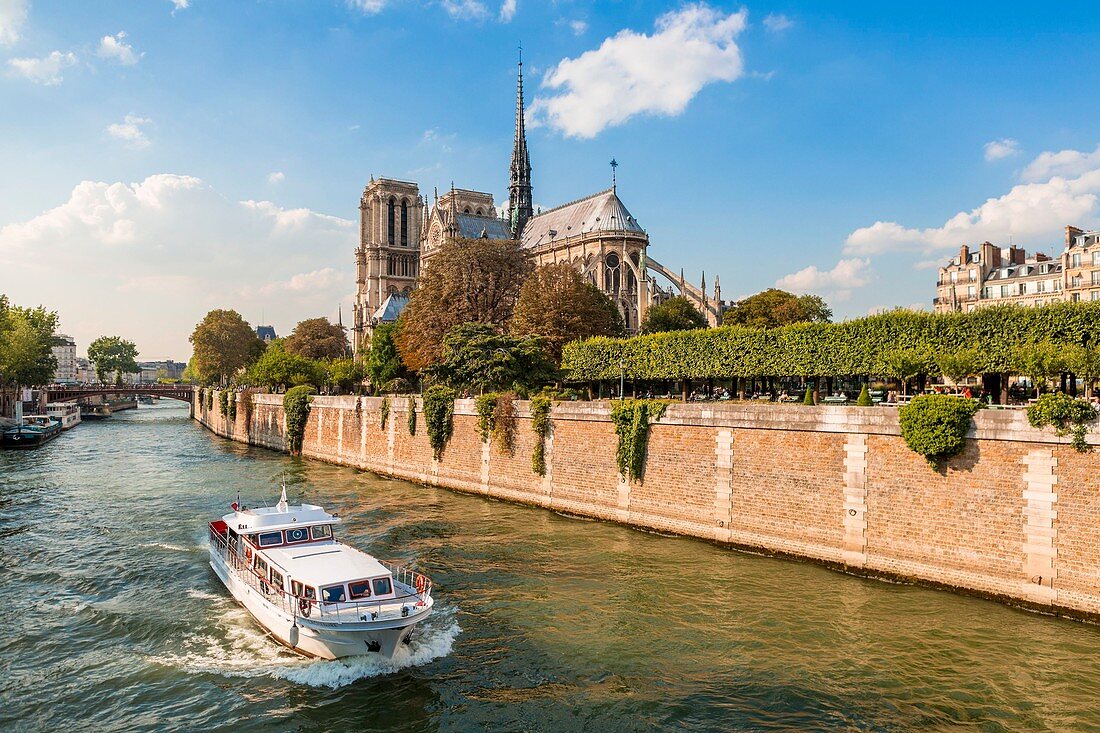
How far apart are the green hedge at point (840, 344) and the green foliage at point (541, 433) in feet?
28.3

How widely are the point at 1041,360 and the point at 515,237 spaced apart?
9150cm

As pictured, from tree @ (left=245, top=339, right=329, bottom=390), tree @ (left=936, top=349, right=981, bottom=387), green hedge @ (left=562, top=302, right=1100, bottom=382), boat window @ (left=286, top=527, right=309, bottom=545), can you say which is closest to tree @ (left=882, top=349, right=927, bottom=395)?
green hedge @ (left=562, top=302, right=1100, bottom=382)

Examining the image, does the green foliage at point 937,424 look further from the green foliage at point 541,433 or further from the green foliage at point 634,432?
the green foliage at point 541,433

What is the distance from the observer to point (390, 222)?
126 metres

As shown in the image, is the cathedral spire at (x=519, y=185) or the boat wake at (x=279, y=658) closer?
the boat wake at (x=279, y=658)

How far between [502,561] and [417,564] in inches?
104

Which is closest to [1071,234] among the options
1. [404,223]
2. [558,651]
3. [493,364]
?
[493,364]

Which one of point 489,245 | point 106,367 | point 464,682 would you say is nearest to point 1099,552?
point 464,682

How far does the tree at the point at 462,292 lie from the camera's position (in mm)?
54281

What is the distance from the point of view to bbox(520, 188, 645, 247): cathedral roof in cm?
9138

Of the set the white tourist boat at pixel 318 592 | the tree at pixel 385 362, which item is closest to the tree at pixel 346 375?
the tree at pixel 385 362

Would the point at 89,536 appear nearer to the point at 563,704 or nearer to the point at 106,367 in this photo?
the point at 563,704

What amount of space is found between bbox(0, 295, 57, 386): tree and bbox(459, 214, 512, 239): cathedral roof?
178ft

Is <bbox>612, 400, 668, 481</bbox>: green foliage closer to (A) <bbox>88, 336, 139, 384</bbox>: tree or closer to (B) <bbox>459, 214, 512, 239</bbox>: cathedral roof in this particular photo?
(B) <bbox>459, 214, 512, 239</bbox>: cathedral roof
